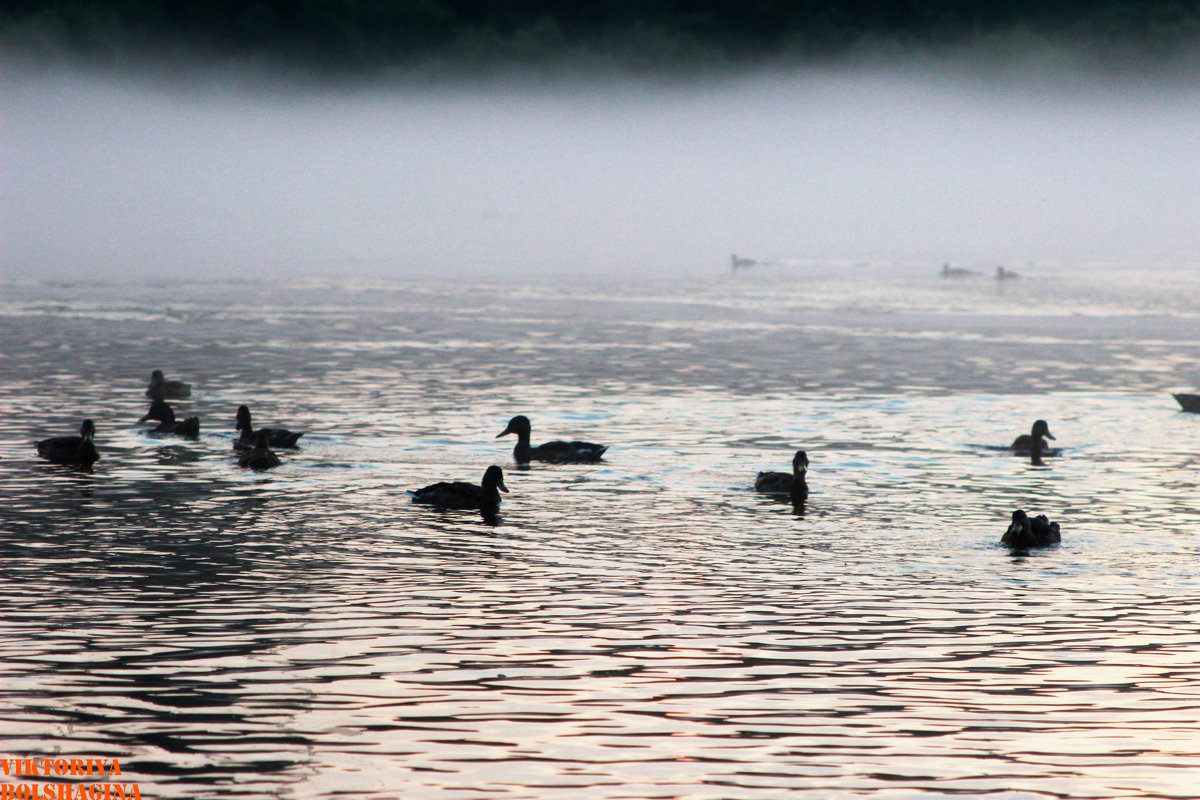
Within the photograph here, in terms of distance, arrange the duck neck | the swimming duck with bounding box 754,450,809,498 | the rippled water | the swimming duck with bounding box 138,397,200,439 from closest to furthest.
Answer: the rippled water < the swimming duck with bounding box 754,450,809,498 < the duck neck < the swimming duck with bounding box 138,397,200,439

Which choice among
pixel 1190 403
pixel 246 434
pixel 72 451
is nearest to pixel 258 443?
pixel 246 434

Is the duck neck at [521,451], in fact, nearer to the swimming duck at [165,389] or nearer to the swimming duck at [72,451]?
the swimming duck at [72,451]

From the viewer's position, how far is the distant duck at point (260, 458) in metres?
18.9

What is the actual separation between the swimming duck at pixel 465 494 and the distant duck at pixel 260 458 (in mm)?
2698

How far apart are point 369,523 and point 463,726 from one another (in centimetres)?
648

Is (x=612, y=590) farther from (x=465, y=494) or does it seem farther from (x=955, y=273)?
(x=955, y=273)

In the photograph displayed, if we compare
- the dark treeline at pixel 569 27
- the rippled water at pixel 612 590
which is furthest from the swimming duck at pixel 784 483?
the dark treeline at pixel 569 27

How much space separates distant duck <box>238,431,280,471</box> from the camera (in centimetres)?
1888

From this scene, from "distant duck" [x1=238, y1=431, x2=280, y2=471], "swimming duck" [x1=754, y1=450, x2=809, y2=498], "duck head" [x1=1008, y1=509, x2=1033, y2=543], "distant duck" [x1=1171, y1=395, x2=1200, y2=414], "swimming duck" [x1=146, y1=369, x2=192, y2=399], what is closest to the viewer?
"duck head" [x1=1008, y1=509, x2=1033, y2=543]

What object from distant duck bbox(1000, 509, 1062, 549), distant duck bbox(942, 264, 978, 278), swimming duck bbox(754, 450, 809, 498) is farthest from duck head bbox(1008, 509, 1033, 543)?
distant duck bbox(942, 264, 978, 278)

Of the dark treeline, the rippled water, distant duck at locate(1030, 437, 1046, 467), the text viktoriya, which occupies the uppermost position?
the dark treeline

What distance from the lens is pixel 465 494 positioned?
16.6 meters

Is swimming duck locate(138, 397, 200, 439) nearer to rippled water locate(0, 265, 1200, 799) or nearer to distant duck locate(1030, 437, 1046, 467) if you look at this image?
rippled water locate(0, 265, 1200, 799)

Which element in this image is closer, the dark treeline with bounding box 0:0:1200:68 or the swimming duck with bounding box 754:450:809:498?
the swimming duck with bounding box 754:450:809:498
